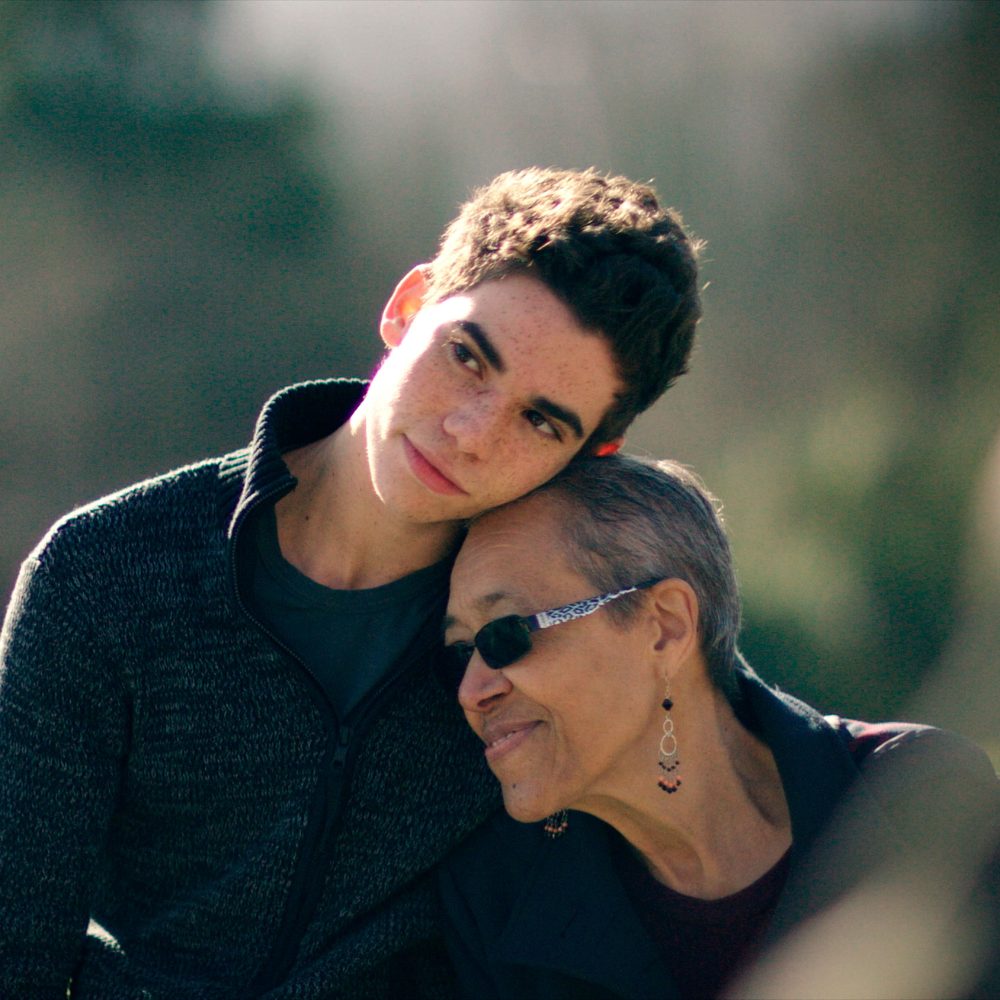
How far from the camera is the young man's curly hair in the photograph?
2.23 metres

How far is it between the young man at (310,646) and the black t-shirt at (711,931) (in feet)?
1.38

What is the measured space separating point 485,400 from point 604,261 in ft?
1.09

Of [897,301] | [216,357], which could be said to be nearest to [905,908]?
[897,301]

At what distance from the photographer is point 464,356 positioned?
224cm

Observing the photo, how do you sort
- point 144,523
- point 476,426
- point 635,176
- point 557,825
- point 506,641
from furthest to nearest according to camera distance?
point 635,176 < point 557,825 < point 144,523 < point 506,641 < point 476,426

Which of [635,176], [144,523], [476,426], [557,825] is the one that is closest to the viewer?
[476,426]

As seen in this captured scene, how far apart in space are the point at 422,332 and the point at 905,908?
1359 mm

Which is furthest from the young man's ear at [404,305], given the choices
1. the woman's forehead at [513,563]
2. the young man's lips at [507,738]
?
the young man's lips at [507,738]

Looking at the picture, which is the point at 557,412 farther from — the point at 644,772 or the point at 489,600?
the point at 644,772

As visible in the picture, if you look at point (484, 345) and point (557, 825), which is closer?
point (484, 345)

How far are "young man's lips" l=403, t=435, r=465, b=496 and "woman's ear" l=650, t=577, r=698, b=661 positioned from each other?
436 mm

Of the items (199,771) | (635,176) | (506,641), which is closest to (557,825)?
(506,641)

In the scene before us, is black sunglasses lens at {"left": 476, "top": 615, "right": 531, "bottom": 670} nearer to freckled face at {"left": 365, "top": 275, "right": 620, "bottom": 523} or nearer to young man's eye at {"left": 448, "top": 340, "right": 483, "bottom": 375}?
freckled face at {"left": 365, "top": 275, "right": 620, "bottom": 523}

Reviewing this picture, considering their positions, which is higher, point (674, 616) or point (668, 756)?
point (674, 616)
